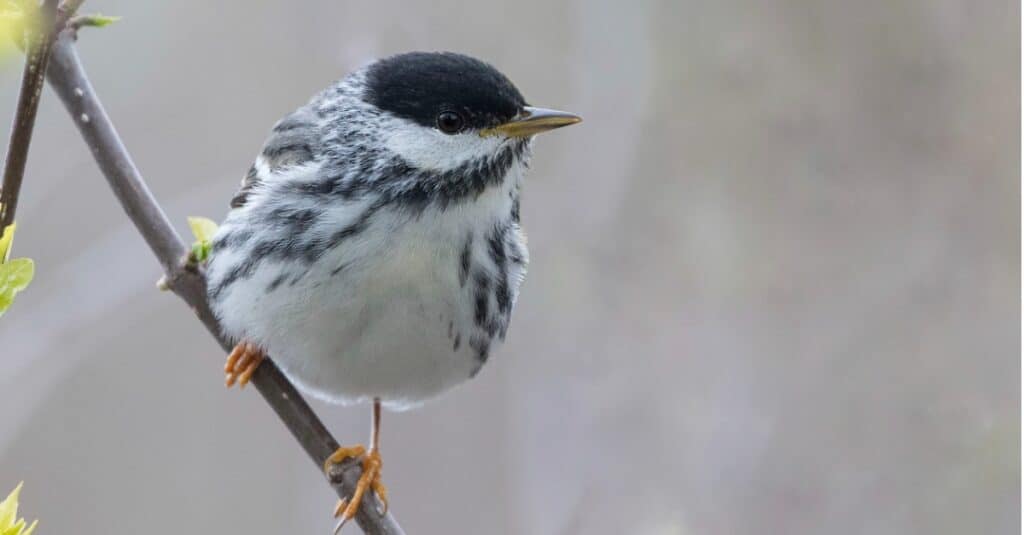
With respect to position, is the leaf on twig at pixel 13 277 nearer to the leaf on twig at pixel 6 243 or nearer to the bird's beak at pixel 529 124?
the leaf on twig at pixel 6 243

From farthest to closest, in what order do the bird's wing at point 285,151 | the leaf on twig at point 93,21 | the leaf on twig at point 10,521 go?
the bird's wing at point 285,151 < the leaf on twig at point 93,21 < the leaf on twig at point 10,521

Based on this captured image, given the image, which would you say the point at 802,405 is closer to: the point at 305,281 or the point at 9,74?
the point at 305,281

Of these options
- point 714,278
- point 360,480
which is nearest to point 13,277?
point 360,480

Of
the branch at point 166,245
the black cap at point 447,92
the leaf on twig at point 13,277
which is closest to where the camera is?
the leaf on twig at point 13,277

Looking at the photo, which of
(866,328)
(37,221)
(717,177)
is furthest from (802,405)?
(37,221)

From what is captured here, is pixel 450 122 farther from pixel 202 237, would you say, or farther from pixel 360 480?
pixel 360 480

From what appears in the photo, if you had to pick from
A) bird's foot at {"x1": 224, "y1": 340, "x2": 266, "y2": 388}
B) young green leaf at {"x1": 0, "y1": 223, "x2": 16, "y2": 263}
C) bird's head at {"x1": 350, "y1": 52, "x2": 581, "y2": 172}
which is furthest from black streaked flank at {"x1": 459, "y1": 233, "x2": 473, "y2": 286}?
young green leaf at {"x1": 0, "y1": 223, "x2": 16, "y2": 263}

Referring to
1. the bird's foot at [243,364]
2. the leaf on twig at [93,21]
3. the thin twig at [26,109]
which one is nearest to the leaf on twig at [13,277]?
the thin twig at [26,109]

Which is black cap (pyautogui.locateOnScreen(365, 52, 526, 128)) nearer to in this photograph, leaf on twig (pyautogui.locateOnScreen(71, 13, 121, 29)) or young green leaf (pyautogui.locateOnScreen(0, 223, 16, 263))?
→ leaf on twig (pyautogui.locateOnScreen(71, 13, 121, 29))
